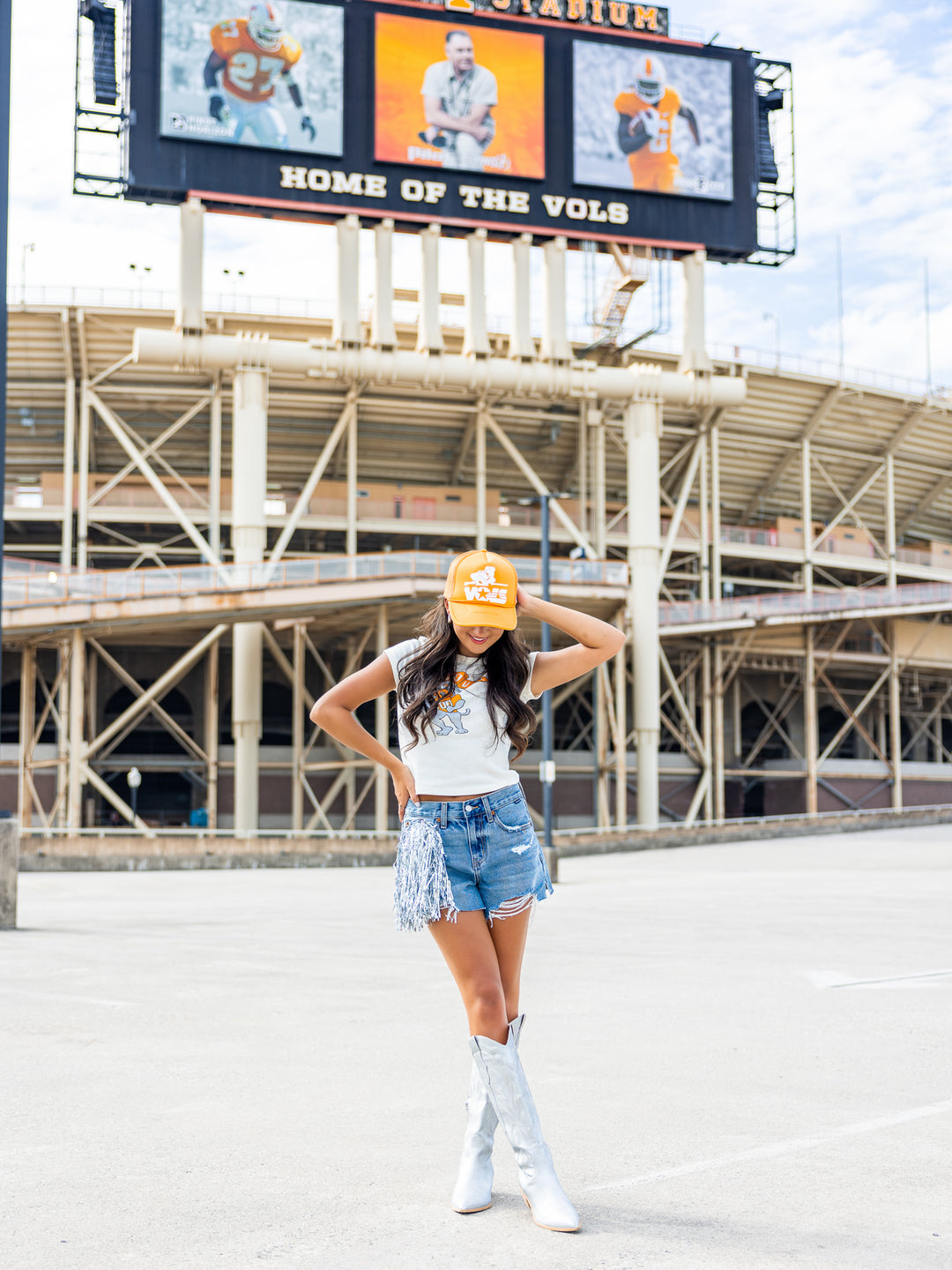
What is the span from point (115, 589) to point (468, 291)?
14.4 m

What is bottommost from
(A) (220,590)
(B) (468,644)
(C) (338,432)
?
(B) (468,644)

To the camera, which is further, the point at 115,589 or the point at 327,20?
the point at 327,20

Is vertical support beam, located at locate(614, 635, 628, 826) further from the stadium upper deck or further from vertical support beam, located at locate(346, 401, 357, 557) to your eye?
vertical support beam, located at locate(346, 401, 357, 557)

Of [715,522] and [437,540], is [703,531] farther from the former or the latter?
[437,540]

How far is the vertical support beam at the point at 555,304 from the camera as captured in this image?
4047 centimetres

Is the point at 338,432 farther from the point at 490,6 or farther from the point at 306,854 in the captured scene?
the point at 306,854

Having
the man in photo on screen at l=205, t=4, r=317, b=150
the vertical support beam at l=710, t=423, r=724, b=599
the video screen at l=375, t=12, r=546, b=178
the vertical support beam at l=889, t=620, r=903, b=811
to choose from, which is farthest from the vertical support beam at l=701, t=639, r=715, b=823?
the man in photo on screen at l=205, t=4, r=317, b=150

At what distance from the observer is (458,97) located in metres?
39.3

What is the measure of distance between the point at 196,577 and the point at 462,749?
3081 cm

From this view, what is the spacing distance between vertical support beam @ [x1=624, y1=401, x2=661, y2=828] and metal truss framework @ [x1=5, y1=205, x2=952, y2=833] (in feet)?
0.30

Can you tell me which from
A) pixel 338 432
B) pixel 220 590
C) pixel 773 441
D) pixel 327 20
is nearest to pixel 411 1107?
pixel 220 590

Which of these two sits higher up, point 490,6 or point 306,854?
point 490,6

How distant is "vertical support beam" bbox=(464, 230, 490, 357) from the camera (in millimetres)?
39500

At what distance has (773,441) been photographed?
5012 cm
